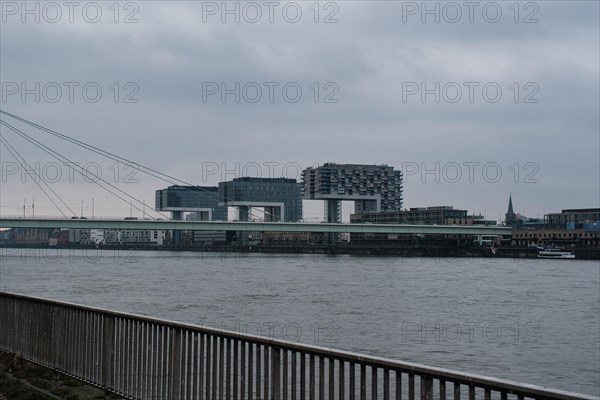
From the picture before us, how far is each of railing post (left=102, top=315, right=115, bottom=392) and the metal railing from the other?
0.01m

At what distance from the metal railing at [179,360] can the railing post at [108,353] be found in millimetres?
11

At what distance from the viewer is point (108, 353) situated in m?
8.42

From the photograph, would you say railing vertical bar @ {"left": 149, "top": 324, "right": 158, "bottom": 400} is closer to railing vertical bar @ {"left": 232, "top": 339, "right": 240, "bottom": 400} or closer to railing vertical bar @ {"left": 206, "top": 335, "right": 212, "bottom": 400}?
railing vertical bar @ {"left": 206, "top": 335, "right": 212, "bottom": 400}

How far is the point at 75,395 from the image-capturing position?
809cm

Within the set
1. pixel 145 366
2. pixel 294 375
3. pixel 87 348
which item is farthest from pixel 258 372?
pixel 87 348

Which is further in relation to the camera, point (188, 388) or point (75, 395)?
point (75, 395)

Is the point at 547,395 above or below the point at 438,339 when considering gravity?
above

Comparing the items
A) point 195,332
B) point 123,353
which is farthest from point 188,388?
point 123,353

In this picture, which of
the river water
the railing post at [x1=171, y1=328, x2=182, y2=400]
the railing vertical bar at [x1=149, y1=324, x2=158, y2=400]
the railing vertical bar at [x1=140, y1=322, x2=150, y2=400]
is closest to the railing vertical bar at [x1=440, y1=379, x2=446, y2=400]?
the railing post at [x1=171, y1=328, x2=182, y2=400]

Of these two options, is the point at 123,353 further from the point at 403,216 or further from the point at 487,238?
the point at 403,216

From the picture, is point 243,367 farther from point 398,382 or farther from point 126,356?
point 126,356

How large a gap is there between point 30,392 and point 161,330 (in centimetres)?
179

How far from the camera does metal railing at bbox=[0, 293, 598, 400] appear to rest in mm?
5406

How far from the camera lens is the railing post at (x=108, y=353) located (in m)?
8.39
